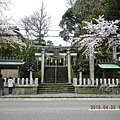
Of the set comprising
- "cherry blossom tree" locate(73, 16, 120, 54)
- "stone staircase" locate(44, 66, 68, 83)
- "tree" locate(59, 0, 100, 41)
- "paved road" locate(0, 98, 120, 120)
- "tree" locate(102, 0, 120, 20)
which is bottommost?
"paved road" locate(0, 98, 120, 120)

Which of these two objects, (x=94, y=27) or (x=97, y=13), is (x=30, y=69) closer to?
(x=94, y=27)

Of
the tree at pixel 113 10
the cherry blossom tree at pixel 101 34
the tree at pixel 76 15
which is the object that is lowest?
the cherry blossom tree at pixel 101 34

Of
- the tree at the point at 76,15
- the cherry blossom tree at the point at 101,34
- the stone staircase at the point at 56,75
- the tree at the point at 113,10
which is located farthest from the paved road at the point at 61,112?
the tree at the point at 76,15

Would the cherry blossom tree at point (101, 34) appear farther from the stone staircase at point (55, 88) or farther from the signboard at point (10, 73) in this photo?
the signboard at point (10, 73)

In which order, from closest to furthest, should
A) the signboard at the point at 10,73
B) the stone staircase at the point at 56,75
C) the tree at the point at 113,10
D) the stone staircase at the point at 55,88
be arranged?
the tree at the point at 113,10, the stone staircase at the point at 55,88, the signboard at the point at 10,73, the stone staircase at the point at 56,75

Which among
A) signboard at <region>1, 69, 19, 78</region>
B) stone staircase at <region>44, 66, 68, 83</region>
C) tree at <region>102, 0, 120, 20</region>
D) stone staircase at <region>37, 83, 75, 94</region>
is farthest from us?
stone staircase at <region>44, 66, 68, 83</region>

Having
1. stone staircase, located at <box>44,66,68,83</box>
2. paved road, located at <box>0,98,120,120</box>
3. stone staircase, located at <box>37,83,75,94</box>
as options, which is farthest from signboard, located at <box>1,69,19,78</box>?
paved road, located at <box>0,98,120,120</box>

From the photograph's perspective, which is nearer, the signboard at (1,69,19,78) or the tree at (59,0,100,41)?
the signboard at (1,69,19,78)

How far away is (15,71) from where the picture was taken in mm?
20688

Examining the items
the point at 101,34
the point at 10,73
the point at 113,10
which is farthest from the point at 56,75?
the point at 113,10

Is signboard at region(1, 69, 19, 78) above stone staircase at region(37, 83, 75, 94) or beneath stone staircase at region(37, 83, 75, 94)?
above

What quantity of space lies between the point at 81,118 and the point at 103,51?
20137mm

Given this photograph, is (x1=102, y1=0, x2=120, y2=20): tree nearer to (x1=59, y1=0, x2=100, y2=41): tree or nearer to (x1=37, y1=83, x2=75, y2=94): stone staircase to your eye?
(x1=37, y1=83, x2=75, y2=94): stone staircase

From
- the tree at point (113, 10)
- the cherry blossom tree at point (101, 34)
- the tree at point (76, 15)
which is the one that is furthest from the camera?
the tree at point (76, 15)
